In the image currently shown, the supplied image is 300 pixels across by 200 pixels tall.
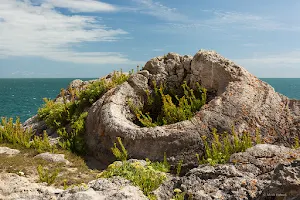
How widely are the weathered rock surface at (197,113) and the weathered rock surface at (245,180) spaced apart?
2924 millimetres

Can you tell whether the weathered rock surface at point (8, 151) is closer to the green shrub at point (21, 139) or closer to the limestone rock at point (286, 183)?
the green shrub at point (21, 139)

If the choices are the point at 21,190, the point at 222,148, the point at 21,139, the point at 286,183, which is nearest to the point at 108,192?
the point at 21,190

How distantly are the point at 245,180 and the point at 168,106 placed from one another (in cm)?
639

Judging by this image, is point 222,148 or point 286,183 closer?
point 286,183

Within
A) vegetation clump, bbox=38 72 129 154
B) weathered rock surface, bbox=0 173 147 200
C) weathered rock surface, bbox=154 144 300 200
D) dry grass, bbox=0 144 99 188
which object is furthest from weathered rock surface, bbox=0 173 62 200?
vegetation clump, bbox=38 72 129 154

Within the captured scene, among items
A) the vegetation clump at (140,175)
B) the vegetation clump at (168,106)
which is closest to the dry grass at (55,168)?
the vegetation clump at (140,175)

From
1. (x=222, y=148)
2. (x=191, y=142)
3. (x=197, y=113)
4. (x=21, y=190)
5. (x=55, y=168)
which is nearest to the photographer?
(x=21, y=190)

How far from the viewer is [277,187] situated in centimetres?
542

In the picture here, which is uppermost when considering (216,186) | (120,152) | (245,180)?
(245,180)

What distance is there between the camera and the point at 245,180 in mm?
6504

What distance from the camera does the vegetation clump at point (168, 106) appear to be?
41.0ft

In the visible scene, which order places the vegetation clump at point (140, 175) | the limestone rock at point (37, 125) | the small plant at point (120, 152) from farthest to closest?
the limestone rock at point (37, 125) → the small plant at point (120, 152) → the vegetation clump at point (140, 175)

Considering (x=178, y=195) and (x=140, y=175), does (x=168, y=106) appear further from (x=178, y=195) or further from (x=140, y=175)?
(x=178, y=195)

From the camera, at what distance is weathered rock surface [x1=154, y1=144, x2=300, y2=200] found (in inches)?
214
